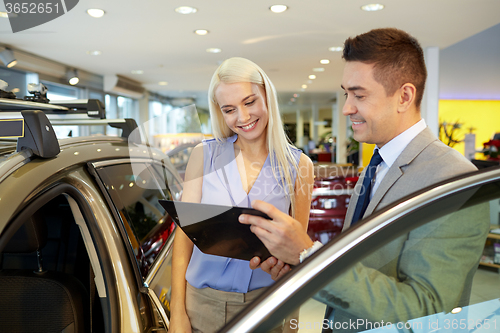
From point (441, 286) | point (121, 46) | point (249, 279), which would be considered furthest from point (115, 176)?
point (121, 46)

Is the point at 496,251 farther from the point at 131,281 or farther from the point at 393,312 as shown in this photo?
the point at 131,281

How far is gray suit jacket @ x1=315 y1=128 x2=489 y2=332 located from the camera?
62 centimetres

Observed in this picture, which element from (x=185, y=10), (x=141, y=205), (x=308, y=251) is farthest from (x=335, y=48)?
(x=308, y=251)

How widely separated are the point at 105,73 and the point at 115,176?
9.02 meters

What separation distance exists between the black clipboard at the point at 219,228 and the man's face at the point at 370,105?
370mm

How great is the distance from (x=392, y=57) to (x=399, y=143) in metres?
0.21

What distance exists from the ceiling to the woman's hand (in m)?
3.90

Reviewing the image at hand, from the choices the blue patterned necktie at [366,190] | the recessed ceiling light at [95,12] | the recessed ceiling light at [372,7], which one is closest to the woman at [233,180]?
the blue patterned necktie at [366,190]

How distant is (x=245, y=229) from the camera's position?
0.91m

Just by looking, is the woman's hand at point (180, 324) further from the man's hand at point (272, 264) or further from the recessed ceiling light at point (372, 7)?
the recessed ceiling light at point (372, 7)

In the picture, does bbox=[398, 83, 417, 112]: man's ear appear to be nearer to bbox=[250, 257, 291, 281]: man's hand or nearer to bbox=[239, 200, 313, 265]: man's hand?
bbox=[239, 200, 313, 265]: man's hand

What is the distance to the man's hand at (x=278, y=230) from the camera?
2.73ft

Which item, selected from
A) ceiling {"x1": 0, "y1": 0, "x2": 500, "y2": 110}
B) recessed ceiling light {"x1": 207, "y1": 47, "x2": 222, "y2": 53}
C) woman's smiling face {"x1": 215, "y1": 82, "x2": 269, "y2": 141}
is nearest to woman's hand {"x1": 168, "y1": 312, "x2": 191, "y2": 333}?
woman's smiling face {"x1": 215, "y1": 82, "x2": 269, "y2": 141}

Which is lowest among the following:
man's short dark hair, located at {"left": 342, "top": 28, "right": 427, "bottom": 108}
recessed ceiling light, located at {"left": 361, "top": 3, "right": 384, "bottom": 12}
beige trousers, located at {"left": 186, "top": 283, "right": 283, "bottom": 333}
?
beige trousers, located at {"left": 186, "top": 283, "right": 283, "bottom": 333}
